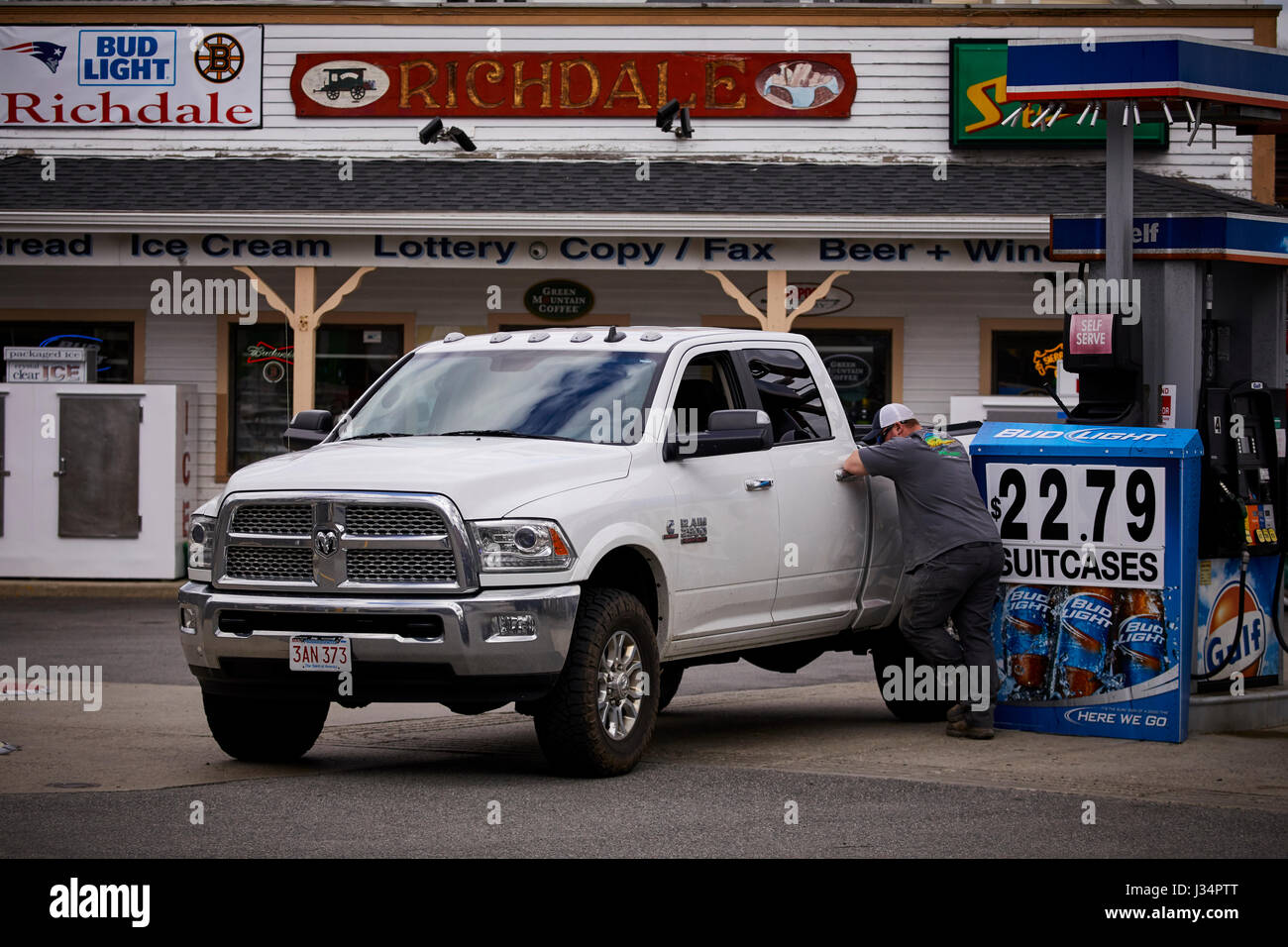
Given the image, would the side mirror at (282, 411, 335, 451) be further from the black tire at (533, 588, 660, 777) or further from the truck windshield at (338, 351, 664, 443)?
the black tire at (533, 588, 660, 777)

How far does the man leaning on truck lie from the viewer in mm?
9359

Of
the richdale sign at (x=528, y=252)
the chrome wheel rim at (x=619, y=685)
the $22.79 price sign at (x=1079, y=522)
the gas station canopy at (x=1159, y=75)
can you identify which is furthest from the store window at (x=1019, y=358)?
the chrome wheel rim at (x=619, y=685)

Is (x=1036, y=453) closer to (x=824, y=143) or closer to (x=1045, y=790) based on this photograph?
(x=1045, y=790)

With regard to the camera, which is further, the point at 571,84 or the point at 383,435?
the point at 571,84

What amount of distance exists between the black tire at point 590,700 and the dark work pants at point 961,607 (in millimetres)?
1803

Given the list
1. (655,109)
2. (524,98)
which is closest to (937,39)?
(655,109)

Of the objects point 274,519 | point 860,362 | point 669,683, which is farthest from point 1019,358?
point 274,519

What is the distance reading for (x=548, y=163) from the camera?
20172mm

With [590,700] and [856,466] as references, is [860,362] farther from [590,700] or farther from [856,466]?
[590,700]

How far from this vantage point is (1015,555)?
31.5 ft

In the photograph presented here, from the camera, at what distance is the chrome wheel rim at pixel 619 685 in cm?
812

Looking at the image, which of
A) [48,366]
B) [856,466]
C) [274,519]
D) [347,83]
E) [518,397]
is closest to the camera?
[274,519]

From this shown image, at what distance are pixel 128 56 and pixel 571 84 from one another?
518 cm

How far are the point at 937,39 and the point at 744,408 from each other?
1216 centimetres
